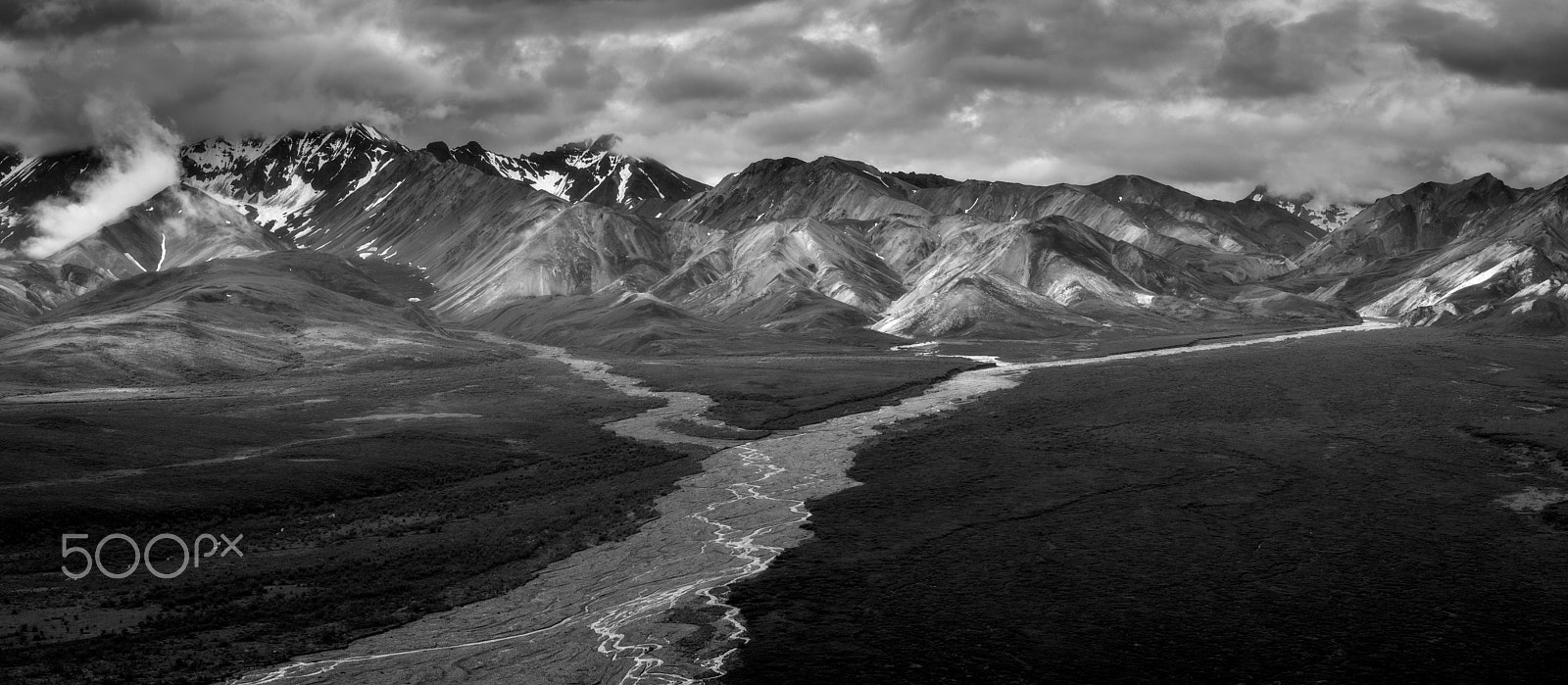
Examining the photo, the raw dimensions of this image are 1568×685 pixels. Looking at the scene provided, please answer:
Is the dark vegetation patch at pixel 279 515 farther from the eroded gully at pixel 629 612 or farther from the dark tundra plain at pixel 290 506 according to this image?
the eroded gully at pixel 629 612

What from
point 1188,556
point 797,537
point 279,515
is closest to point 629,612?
point 797,537

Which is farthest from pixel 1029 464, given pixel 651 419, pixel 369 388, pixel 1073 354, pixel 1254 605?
pixel 1073 354

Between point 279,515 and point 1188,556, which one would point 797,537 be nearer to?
point 1188,556

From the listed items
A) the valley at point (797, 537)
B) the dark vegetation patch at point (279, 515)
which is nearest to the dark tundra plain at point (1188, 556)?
the valley at point (797, 537)

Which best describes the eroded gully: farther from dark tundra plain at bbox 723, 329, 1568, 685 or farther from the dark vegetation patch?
dark tundra plain at bbox 723, 329, 1568, 685

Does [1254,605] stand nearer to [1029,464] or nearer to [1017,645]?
[1017,645]
